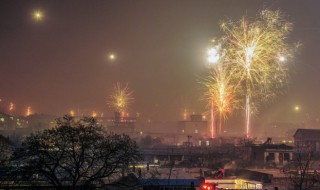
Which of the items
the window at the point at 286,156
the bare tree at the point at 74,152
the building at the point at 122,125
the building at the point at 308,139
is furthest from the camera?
the building at the point at 122,125

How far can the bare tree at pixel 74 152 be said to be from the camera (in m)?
18.8

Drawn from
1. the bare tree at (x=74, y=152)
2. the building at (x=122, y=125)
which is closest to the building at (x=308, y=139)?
the bare tree at (x=74, y=152)

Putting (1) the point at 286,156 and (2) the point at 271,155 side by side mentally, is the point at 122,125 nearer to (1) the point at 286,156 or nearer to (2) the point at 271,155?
(2) the point at 271,155

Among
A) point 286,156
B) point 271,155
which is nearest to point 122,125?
point 271,155

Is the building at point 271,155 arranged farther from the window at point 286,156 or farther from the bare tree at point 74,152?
the bare tree at point 74,152

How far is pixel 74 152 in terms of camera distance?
19.1 meters

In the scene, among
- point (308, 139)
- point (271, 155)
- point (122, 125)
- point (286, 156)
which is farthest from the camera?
point (122, 125)

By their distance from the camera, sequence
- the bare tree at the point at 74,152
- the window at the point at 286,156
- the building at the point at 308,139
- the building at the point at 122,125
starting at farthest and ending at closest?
the building at the point at 122,125 < the building at the point at 308,139 < the window at the point at 286,156 < the bare tree at the point at 74,152

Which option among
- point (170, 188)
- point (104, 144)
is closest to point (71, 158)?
point (104, 144)

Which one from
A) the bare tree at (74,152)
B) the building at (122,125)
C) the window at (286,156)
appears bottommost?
the window at (286,156)

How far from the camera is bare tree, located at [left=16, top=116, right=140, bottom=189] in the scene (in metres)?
18.8

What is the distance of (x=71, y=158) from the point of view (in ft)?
64.2

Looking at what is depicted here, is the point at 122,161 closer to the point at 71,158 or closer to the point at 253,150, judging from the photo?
the point at 71,158

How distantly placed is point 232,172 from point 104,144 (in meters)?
37.9
